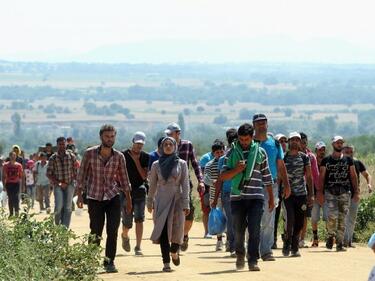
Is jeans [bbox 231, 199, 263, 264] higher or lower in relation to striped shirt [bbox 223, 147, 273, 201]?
lower

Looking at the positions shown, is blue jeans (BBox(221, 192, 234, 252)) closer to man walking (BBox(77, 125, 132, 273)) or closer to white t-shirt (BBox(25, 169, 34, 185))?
man walking (BBox(77, 125, 132, 273))

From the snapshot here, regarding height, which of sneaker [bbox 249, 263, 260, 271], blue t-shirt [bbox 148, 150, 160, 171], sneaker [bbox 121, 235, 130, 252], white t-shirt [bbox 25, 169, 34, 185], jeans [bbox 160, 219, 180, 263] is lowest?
white t-shirt [bbox 25, 169, 34, 185]

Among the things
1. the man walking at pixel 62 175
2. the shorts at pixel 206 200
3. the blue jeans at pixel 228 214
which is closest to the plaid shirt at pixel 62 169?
the man walking at pixel 62 175

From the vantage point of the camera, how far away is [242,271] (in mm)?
15641

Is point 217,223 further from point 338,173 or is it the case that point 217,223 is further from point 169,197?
point 169,197

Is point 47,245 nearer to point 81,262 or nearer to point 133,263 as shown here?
point 81,262

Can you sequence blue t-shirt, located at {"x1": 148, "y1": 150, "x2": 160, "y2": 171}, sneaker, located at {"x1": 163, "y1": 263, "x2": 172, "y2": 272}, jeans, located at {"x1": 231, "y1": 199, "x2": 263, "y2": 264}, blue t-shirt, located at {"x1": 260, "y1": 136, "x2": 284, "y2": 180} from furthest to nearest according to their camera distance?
blue t-shirt, located at {"x1": 148, "y1": 150, "x2": 160, "y2": 171} < blue t-shirt, located at {"x1": 260, "y1": 136, "x2": 284, "y2": 180} < sneaker, located at {"x1": 163, "y1": 263, "x2": 172, "y2": 272} < jeans, located at {"x1": 231, "y1": 199, "x2": 263, "y2": 264}

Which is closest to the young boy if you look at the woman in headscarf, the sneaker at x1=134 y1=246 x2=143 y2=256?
the sneaker at x1=134 y1=246 x2=143 y2=256

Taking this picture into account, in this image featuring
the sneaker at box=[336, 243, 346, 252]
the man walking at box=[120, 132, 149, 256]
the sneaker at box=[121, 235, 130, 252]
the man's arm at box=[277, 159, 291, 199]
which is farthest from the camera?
the sneaker at box=[336, 243, 346, 252]

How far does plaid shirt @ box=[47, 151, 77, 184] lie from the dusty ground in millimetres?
1331

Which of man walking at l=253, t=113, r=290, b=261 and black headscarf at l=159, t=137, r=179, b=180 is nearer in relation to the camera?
black headscarf at l=159, t=137, r=179, b=180

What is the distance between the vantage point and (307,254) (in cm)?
1891

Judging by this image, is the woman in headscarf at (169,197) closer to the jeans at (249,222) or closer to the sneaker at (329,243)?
the jeans at (249,222)

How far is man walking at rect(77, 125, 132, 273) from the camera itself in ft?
51.7
